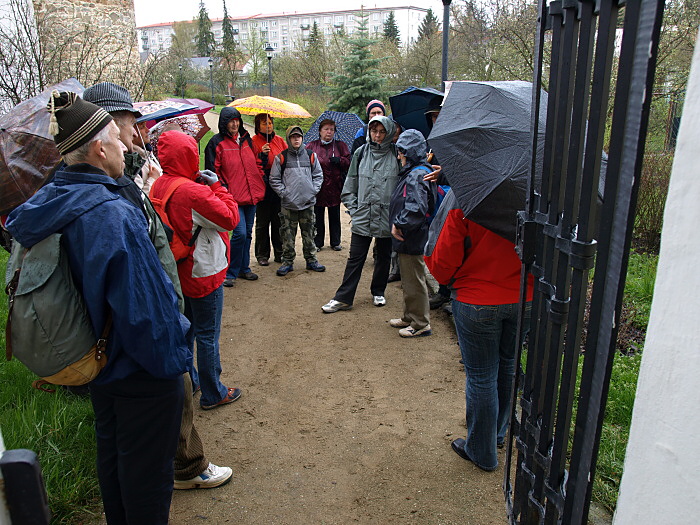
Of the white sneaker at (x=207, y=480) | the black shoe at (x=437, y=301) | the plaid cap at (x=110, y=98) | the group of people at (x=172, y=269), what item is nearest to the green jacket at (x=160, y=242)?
the group of people at (x=172, y=269)

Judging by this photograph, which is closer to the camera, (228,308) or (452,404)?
(452,404)

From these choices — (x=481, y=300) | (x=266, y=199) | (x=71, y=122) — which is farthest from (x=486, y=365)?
(x=266, y=199)

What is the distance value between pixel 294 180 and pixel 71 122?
4.70 m

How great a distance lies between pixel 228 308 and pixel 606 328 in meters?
5.03

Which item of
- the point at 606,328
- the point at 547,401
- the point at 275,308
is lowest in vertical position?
the point at 275,308

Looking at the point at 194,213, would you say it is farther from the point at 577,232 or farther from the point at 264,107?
the point at 264,107

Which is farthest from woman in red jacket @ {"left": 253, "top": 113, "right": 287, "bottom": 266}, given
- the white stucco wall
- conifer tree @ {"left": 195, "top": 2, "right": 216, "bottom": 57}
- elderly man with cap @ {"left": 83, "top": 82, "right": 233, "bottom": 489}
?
conifer tree @ {"left": 195, "top": 2, "right": 216, "bottom": 57}

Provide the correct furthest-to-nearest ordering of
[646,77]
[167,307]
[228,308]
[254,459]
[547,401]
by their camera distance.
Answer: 1. [228,308]
2. [254,459]
3. [167,307]
4. [547,401]
5. [646,77]

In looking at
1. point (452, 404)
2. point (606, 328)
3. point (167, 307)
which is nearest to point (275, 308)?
point (452, 404)

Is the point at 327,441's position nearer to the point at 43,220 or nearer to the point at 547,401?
the point at 547,401

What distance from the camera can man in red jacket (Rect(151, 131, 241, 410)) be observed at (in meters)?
3.29

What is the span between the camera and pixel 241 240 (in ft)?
21.5

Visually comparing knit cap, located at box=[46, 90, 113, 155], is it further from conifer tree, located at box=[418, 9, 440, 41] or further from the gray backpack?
conifer tree, located at box=[418, 9, 440, 41]

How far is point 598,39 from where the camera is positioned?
1384 mm
